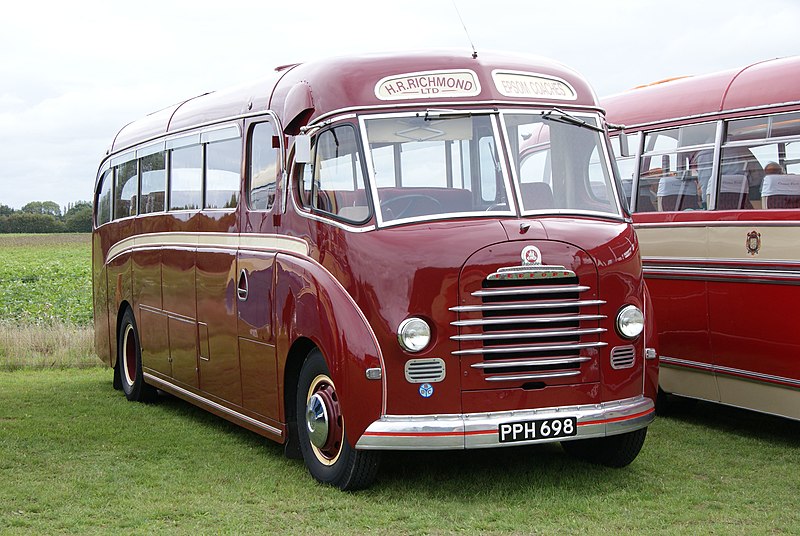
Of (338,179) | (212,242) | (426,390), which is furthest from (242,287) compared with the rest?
(426,390)

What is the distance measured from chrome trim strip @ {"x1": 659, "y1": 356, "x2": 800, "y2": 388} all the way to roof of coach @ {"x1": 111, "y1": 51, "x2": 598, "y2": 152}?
2.81 m

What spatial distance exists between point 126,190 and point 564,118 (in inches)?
263

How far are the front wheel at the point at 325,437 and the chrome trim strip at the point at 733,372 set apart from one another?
369 cm

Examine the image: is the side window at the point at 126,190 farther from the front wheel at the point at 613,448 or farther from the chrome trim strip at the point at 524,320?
the chrome trim strip at the point at 524,320

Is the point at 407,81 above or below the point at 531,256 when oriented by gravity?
above

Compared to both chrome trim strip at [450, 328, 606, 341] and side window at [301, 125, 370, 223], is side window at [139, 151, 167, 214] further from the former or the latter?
chrome trim strip at [450, 328, 606, 341]

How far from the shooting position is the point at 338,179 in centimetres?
855

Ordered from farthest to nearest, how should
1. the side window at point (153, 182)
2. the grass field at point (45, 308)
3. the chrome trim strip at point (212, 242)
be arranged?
the grass field at point (45, 308)
the side window at point (153, 182)
the chrome trim strip at point (212, 242)

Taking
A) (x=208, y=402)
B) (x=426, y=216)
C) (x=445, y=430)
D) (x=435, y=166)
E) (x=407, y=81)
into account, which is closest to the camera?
(x=445, y=430)

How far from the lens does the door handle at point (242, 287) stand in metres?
9.88

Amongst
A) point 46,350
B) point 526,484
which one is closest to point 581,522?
point 526,484

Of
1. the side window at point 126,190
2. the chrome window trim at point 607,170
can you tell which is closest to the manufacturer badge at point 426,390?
the chrome window trim at point 607,170

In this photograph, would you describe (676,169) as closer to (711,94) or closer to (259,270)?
(711,94)

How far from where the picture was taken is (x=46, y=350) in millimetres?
18641
